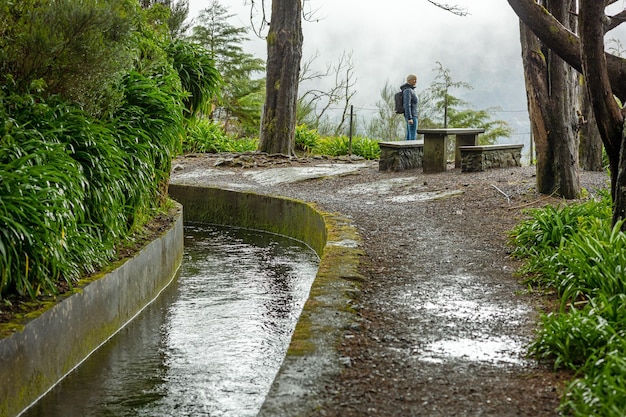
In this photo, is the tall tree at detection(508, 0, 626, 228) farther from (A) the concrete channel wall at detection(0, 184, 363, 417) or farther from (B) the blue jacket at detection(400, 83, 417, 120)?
(B) the blue jacket at detection(400, 83, 417, 120)

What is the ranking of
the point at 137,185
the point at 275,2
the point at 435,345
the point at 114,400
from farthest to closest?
the point at 275,2 < the point at 137,185 < the point at 114,400 < the point at 435,345

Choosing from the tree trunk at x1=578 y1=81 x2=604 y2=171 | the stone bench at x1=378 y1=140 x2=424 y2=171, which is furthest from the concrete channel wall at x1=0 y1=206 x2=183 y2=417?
the tree trunk at x1=578 y1=81 x2=604 y2=171

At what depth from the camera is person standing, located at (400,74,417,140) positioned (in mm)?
15617

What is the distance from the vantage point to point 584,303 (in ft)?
14.9

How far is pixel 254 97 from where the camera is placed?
24141 millimetres

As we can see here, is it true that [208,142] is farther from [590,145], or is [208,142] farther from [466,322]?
[466,322]

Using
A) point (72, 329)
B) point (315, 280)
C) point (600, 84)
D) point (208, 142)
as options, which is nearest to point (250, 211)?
point (315, 280)

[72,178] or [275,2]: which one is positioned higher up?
[275,2]

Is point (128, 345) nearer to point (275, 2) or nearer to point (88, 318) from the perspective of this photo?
point (88, 318)

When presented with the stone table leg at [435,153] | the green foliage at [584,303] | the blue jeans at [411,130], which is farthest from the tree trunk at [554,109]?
the blue jeans at [411,130]

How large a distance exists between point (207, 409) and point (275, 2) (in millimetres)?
12061

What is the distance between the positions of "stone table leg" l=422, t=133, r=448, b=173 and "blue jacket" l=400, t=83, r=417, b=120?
2.81m

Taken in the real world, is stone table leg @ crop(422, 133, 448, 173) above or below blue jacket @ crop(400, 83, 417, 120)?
below

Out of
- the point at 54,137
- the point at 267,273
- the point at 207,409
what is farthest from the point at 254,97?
the point at 207,409
